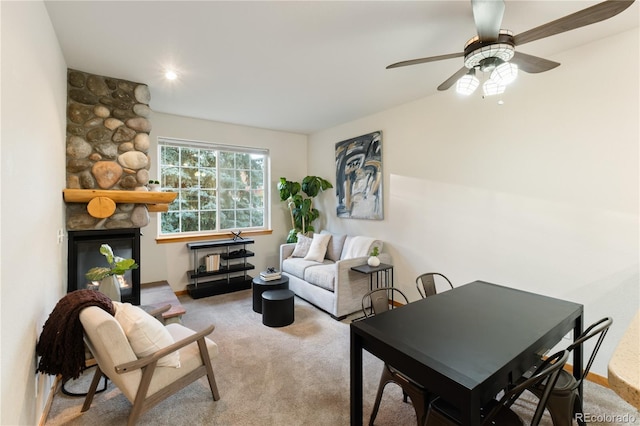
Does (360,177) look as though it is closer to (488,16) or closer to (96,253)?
(488,16)

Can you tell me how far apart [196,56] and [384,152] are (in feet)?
8.45

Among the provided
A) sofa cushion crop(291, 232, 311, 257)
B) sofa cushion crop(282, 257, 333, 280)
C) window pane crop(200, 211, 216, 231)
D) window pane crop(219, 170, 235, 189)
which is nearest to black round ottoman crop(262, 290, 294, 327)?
sofa cushion crop(282, 257, 333, 280)

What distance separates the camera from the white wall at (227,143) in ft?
13.5

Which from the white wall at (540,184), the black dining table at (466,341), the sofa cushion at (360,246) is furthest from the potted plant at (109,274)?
the white wall at (540,184)

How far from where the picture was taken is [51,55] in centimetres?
207

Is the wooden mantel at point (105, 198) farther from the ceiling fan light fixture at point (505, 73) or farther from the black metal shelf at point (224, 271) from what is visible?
the ceiling fan light fixture at point (505, 73)

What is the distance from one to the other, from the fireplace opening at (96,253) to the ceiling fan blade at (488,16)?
138 inches

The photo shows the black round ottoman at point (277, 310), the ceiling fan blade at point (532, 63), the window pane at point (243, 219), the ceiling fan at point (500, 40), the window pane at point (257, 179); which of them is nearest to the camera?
the ceiling fan at point (500, 40)

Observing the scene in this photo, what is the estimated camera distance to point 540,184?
257cm

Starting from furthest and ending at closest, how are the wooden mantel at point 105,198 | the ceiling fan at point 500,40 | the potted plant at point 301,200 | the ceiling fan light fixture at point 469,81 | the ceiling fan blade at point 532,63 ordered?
the potted plant at point 301,200
the wooden mantel at point 105,198
the ceiling fan light fixture at point 469,81
the ceiling fan blade at point 532,63
the ceiling fan at point 500,40

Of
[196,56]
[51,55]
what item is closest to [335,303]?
[196,56]

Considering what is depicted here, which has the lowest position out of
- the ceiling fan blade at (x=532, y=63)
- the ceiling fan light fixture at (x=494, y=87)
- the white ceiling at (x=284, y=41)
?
the ceiling fan light fixture at (x=494, y=87)

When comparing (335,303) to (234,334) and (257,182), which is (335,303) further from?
(257,182)

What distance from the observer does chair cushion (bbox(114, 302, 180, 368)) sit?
1668 mm
